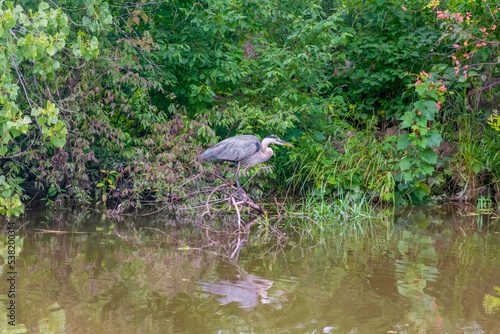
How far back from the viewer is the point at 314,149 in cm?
830

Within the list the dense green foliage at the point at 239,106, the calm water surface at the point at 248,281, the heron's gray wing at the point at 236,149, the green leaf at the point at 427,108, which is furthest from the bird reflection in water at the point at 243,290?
the green leaf at the point at 427,108

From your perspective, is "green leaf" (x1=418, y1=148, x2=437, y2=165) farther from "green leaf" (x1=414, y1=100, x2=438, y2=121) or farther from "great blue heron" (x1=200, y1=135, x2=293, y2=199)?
"great blue heron" (x1=200, y1=135, x2=293, y2=199)

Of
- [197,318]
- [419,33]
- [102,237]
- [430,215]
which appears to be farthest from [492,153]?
[197,318]

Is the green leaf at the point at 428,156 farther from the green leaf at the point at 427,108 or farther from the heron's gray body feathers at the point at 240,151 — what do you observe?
the heron's gray body feathers at the point at 240,151

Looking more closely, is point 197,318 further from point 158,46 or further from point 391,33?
point 391,33

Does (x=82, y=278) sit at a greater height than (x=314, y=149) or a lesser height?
lesser

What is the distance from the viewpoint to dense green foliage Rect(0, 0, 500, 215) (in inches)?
268

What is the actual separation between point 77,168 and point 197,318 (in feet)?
15.0

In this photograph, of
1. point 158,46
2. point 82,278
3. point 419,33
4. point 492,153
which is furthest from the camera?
point 419,33

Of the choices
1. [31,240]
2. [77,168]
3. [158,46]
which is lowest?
[31,240]

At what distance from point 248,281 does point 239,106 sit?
14.1 feet

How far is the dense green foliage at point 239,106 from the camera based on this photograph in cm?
680

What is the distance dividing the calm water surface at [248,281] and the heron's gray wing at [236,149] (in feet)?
3.00

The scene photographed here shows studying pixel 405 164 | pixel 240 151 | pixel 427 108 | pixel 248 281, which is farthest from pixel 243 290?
pixel 427 108
